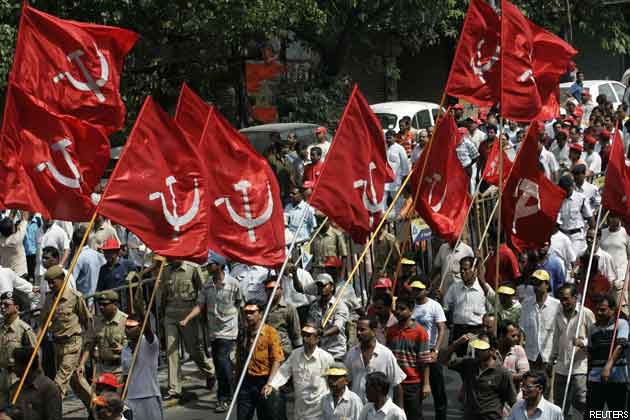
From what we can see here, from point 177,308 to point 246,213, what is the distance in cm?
338

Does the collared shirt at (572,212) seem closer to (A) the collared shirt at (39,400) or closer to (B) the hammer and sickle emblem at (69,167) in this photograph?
(B) the hammer and sickle emblem at (69,167)

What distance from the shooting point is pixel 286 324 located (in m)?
14.1

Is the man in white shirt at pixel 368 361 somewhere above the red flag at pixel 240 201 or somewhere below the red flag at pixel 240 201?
below

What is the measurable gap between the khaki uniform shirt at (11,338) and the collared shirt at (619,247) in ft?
21.5

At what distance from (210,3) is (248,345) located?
1088 centimetres

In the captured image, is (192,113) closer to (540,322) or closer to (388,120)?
(540,322)

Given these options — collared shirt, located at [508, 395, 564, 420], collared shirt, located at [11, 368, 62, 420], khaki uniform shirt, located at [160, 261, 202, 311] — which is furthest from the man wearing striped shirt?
collared shirt, located at [11, 368, 62, 420]

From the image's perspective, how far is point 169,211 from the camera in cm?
1175

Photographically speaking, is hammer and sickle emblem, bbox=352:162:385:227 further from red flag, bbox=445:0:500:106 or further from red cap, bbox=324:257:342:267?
red cap, bbox=324:257:342:267

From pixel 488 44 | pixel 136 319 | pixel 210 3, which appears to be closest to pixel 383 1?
pixel 210 3

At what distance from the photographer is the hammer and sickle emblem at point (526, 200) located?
14562mm

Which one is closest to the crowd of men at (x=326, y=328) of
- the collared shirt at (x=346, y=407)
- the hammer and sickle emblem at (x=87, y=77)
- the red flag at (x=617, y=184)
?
the collared shirt at (x=346, y=407)

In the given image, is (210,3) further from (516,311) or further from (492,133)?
(516,311)

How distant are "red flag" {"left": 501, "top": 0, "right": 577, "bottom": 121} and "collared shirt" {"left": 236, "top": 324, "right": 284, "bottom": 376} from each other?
3227 mm
